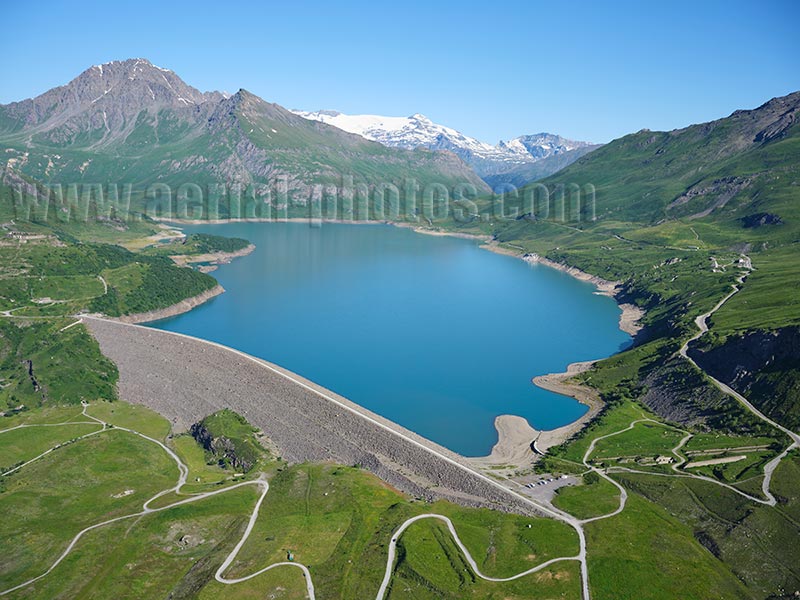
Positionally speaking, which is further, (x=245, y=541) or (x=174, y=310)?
(x=174, y=310)

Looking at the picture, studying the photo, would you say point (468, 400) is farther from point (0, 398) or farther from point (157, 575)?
point (0, 398)

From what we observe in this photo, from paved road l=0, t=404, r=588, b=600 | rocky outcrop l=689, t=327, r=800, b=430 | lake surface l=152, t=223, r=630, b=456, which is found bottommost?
paved road l=0, t=404, r=588, b=600

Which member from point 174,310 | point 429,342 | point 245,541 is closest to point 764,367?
point 429,342

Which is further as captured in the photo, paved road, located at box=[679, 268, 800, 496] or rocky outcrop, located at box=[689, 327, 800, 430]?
rocky outcrop, located at box=[689, 327, 800, 430]

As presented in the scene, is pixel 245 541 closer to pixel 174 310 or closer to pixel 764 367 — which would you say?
pixel 764 367

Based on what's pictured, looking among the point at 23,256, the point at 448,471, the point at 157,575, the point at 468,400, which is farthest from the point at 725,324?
the point at 23,256

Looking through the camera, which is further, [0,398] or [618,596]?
[0,398]

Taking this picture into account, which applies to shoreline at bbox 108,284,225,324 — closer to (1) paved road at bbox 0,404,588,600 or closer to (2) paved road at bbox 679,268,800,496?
(1) paved road at bbox 0,404,588,600

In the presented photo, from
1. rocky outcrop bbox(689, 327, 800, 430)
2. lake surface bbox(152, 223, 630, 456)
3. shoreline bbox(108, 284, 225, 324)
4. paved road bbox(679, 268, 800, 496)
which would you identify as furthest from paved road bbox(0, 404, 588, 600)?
shoreline bbox(108, 284, 225, 324)
